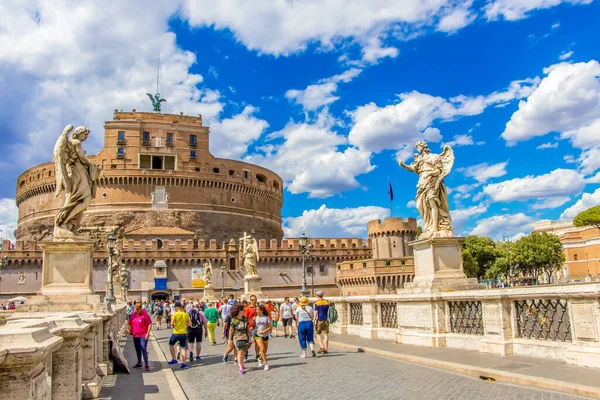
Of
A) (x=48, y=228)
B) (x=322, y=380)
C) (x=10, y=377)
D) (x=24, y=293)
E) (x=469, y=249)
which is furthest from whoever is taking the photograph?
(x=48, y=228)

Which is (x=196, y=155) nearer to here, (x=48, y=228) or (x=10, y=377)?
(x=48, y=228)

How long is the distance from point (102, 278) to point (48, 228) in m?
18.5

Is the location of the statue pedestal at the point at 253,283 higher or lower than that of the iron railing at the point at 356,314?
higher

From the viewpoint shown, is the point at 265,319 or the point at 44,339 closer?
the point at 44,339

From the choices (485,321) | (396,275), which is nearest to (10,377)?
(485,321)

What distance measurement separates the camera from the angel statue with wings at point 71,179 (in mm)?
8945

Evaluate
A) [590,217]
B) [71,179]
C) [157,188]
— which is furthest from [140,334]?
[590,217]

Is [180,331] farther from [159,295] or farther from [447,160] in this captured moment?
[159,295]

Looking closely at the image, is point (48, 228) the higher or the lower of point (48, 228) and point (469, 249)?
the higher

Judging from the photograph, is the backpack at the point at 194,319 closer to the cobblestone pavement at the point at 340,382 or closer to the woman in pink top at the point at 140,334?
the cobblestone pavement at the point at 340,382

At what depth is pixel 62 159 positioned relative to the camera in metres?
8.97

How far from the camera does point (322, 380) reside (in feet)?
27.2

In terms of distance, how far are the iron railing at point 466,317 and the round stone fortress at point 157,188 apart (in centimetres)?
5981

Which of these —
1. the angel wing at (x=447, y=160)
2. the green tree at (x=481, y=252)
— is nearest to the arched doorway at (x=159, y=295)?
the green tree at (x=481, y=252)
